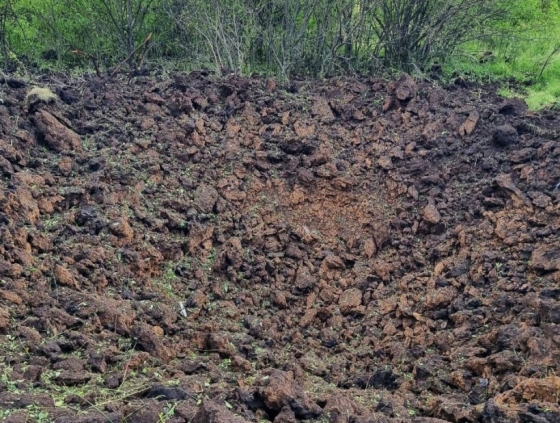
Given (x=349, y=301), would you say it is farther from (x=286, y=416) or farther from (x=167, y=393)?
(x=167, y=393)

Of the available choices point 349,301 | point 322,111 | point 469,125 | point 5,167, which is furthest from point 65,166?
point 469,125

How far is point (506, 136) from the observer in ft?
19.0

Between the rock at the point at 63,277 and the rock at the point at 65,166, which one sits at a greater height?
the rock at the point at 65,166

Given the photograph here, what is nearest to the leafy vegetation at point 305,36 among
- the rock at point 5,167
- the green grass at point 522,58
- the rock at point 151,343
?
the green grass at point 522,58

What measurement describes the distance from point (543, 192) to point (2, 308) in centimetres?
402

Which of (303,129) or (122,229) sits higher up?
(303,129)

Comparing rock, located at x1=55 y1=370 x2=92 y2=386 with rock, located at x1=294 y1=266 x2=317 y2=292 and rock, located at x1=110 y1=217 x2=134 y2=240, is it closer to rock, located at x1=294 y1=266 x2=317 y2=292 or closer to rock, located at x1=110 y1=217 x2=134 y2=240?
rock, located at x1=110 y1=217 x2=134 y2=240

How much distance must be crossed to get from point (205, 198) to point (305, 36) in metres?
3.29

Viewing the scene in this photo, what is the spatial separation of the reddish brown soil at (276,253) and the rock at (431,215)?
1.1 inches

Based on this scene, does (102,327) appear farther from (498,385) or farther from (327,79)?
(327,79)

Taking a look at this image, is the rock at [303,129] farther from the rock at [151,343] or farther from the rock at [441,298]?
the rock at [151,343]

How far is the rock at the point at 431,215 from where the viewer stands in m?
5.37

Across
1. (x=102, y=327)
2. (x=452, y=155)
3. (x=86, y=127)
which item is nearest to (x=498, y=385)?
(x=102, y=327)

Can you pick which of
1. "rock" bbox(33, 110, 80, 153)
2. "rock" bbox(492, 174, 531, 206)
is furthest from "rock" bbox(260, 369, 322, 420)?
"rock" bbox(33, 110, 80, 153)
